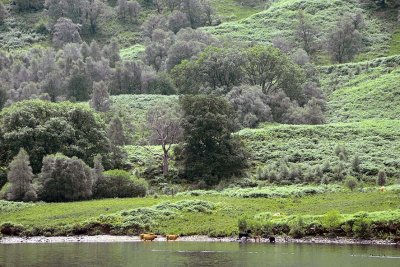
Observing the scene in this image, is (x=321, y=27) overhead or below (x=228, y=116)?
overhead

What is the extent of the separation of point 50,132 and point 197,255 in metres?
45.4

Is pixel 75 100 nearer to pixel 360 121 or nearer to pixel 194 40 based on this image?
pixel 194 40

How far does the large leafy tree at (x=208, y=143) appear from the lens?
93.8 metres

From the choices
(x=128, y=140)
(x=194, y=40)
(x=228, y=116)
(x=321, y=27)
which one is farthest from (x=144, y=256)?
(x=321, y=27)

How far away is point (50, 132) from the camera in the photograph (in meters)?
93.1

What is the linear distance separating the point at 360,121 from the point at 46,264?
258ft

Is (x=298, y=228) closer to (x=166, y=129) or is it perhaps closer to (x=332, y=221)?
(x=332, y=221)

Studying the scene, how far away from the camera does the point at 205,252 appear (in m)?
53.9

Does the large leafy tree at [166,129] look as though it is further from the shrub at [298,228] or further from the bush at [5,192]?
the shrub at [298,228]

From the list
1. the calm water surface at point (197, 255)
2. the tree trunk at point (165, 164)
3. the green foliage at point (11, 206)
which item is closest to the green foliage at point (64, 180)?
the green foliage at point (11, 206)

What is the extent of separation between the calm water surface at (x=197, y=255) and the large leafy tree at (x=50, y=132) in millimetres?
30967

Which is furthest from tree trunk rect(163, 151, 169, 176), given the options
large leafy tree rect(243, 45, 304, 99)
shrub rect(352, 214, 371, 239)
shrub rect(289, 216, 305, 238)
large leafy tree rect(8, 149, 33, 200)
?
large leafy tree rect(243, 45, 304, 99)

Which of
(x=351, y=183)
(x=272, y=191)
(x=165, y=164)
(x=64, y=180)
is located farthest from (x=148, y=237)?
(x=165, y=164)

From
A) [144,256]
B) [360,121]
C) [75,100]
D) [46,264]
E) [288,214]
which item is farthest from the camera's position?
[75,100]
